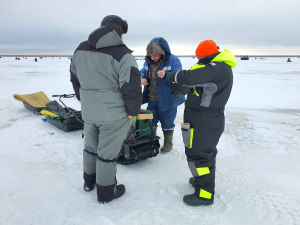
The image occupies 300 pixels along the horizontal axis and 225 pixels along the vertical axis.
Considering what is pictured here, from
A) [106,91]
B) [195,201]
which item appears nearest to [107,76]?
[106,91]

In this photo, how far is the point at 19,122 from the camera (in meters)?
4.17

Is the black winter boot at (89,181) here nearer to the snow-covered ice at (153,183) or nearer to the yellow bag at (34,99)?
the snow-covered ice at (153,183)

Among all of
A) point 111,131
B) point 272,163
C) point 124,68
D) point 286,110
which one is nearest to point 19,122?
point 111,131

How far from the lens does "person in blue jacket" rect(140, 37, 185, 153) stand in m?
2.83

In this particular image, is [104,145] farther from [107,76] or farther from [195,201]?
[195,201]

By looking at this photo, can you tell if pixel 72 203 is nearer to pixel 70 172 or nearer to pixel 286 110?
pixel 70 172

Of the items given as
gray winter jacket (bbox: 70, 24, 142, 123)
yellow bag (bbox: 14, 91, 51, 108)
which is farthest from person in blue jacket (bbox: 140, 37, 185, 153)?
yellow bag (bbox: 14, 91, 51, 108)

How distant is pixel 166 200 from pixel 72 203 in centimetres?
95

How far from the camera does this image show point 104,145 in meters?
1.86

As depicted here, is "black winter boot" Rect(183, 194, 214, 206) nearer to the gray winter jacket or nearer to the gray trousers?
the gray trousers

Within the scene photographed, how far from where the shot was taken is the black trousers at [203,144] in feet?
6.16

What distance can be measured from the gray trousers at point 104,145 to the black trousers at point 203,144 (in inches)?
25.7

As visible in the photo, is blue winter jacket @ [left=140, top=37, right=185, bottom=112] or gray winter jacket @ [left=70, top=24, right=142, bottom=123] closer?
gray winter jacket @ [left=70, top=24, right=142, bottom=123]

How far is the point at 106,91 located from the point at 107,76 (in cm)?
13
